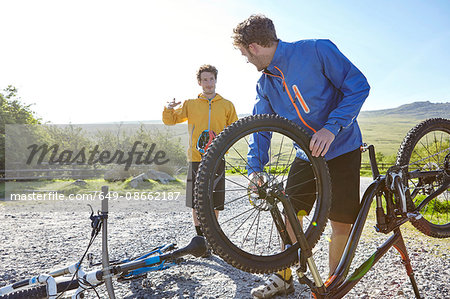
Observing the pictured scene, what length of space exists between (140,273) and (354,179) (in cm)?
203

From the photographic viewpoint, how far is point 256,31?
2.09 m

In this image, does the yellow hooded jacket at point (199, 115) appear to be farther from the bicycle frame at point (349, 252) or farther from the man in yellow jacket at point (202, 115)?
the bicycle frame at point (349, 252)

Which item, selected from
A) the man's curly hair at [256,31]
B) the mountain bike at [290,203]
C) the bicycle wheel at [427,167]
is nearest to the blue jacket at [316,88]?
the man's curly hair at [256,31]

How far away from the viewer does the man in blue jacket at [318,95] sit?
2051 millimetres

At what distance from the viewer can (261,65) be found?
2254 mm

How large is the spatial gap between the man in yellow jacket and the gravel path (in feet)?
2.23

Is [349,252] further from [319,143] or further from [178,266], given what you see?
[178,266]

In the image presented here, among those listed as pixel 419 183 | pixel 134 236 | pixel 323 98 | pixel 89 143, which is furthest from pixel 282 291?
pixel 89 143

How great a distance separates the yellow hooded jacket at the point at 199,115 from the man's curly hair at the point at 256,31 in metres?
1.90

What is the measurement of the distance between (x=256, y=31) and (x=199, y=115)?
2.04m

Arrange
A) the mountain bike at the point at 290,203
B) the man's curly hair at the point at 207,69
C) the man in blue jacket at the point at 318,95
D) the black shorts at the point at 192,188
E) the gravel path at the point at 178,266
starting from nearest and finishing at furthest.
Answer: the mountain bike at the point at 290,203, the man in blue jacket at the point at 318,95, the gravel path at the point at 178,266, the black shorts at the point at 192,188, the man's curly hair at the point at 207,69

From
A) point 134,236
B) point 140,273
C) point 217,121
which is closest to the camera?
point 140,273

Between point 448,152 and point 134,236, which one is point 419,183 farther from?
point 134,236

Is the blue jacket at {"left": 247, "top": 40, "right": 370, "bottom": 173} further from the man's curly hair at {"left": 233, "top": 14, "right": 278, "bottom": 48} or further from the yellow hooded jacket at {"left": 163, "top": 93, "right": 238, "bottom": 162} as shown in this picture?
the yellow hooded jacket at {"left": 163, "top": 93, "right": 238, "bottom": 162}
